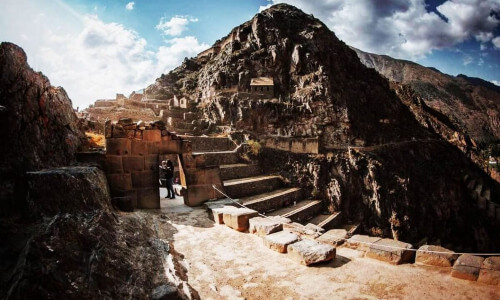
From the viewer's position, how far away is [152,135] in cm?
780

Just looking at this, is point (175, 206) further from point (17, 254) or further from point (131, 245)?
point (17, 254)

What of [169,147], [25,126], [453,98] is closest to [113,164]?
[169,147]

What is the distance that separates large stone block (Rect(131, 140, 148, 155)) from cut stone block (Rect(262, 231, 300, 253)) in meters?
4.63

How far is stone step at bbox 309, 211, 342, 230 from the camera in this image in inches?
454

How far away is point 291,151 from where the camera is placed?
16953 millimetres

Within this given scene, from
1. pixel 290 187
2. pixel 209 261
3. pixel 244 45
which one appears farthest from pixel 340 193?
pixel 244 45

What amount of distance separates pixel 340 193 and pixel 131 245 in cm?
1701

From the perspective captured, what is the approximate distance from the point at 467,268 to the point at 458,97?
336 feet

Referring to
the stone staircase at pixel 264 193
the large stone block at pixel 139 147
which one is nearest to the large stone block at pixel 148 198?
the large stone block at pixel 139 147

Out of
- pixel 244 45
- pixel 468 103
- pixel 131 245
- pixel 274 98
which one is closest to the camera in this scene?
pixel 131 245

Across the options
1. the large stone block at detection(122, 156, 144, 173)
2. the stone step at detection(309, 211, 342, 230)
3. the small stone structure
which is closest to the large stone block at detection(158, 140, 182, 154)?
the large stone block at detection(122, 156, 144, 173)

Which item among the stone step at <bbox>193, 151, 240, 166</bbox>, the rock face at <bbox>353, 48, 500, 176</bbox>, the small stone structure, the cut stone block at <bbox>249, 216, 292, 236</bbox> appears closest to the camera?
the cut stone block at <bbox>249, 216, 292, 236</bbox>

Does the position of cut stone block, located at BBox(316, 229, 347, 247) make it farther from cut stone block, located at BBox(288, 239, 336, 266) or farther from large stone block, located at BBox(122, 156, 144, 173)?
large stone block, located at BBox(122, 156, 144, 173)

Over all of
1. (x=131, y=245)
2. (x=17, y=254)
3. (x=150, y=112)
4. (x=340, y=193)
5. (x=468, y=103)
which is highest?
(x=468, y=103)
